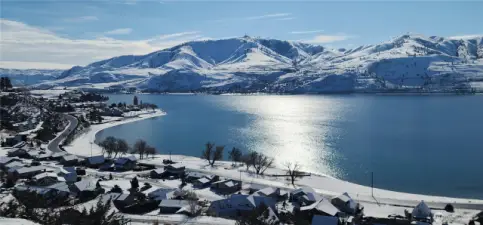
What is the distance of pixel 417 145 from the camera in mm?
33938

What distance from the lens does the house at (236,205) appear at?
51.8 ft

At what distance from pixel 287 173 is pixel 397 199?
693cm

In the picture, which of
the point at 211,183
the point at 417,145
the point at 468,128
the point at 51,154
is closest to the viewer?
the point at 211,183

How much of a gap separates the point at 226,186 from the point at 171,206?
4331 mm

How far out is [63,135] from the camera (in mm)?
38125

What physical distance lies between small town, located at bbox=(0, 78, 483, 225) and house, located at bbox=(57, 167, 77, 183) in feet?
0.16

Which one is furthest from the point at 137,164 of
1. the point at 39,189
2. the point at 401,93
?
the point at 401,93

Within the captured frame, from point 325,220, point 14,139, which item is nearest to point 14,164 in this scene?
point 14,139

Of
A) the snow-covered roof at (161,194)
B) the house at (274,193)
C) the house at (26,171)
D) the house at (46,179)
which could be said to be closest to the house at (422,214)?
the house at (274,193)

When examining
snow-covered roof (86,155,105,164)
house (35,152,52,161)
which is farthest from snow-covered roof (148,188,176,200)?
house (35,152,52,161)

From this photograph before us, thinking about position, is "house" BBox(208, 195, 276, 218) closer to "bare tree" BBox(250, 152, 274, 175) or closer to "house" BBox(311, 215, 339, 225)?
"house" BBox(311, 215, 339, 225)

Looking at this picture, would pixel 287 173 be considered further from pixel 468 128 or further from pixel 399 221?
pixel 468 128

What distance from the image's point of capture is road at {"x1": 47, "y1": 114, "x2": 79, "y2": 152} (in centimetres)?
3172

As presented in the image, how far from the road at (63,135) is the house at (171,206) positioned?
18053 mm
